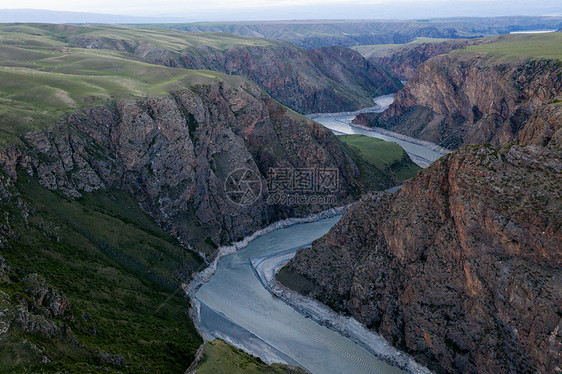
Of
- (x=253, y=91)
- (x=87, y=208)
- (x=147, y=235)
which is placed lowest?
(x=147, y=235)

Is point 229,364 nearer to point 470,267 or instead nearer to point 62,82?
point 470,267

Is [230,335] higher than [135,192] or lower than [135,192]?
lower

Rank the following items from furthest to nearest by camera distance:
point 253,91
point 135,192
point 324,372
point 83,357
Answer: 1. point 253,91
2. point 135,192
3. point 324,372
4. point 83,357

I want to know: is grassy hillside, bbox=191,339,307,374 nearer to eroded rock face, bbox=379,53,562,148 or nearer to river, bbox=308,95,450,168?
eroded rock face, bbox=379,53,562,148

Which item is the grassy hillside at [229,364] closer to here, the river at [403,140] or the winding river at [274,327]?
the winding river at [274,327]

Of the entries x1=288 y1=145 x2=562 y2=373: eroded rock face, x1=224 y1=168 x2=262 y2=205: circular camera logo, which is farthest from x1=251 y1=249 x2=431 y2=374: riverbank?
x1=224 y1=168 x2=262 y2=205: circular camera logo

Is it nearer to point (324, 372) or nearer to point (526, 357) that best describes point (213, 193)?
point (324, 372)

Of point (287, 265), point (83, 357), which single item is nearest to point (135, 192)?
point (287, 265)
